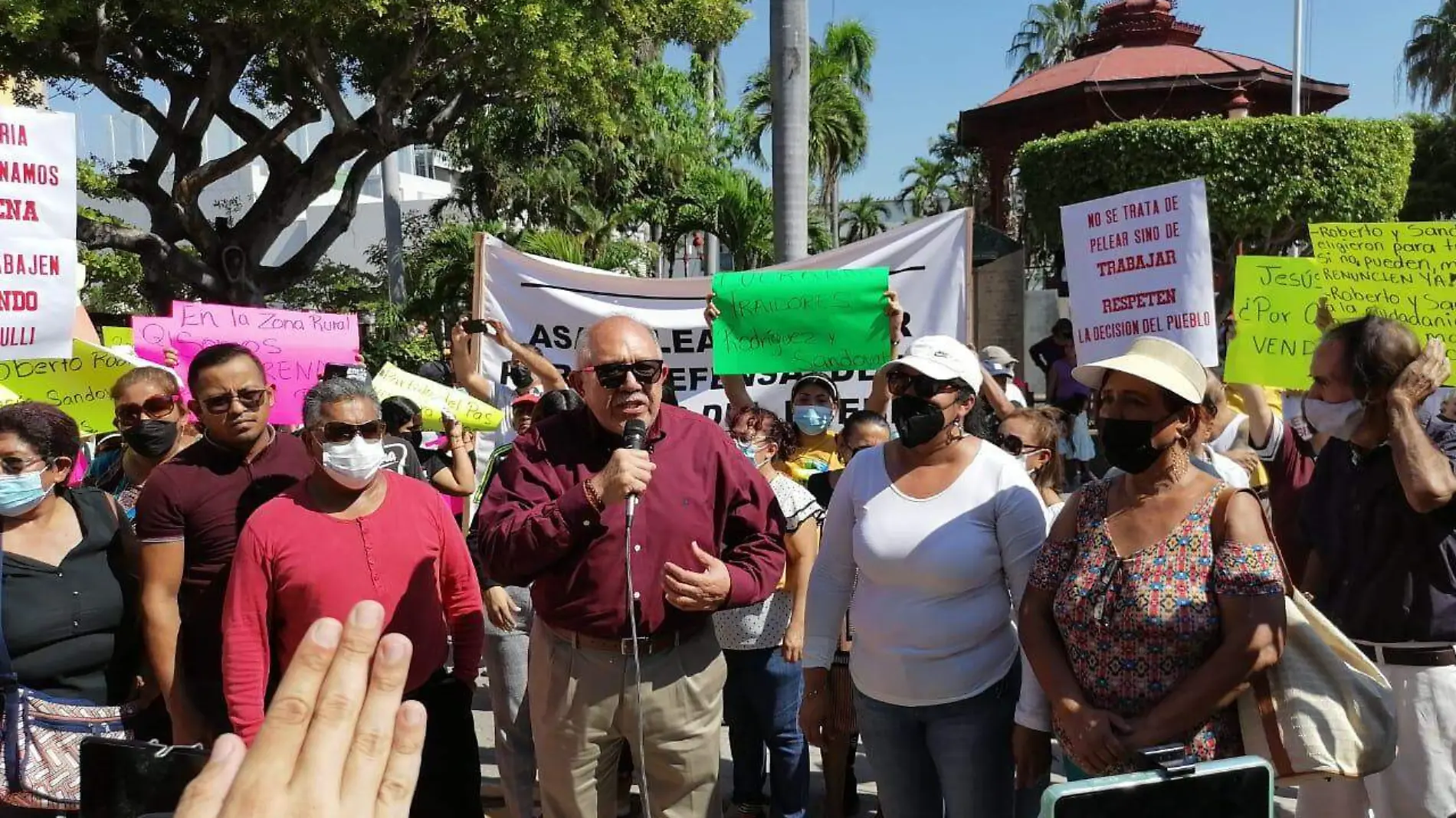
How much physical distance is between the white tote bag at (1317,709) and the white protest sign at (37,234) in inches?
157

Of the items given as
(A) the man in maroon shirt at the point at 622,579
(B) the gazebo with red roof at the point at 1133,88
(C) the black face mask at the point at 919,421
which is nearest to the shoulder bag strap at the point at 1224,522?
(C) the black face mask at the point at 919,421

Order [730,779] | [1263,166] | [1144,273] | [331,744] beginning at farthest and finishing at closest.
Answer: [1263,166] < [730,779] < [1144,273] < [331,744]

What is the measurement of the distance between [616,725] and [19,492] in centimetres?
192

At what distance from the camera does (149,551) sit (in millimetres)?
3176

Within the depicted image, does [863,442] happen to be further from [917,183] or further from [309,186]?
[917,183]

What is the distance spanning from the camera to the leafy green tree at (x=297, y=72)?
14.5 m

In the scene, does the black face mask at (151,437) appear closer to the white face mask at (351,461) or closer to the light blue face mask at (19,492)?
the light blue face mask at (19,492)

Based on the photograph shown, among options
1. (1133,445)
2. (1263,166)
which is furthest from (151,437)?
(1263,166)

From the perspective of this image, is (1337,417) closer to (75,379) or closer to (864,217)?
(75,379)

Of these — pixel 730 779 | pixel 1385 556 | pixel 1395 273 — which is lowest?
pixel 730 779

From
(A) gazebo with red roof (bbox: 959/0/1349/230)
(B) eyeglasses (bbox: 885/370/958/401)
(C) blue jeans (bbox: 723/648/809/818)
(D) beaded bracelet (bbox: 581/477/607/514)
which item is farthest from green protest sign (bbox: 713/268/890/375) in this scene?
(A) gazebo with red roof (bbox: 959/0/1349/230)

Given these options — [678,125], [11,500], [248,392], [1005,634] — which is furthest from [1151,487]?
[678,125]

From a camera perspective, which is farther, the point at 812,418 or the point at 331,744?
the point at 812,418

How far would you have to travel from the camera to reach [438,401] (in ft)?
20.8
